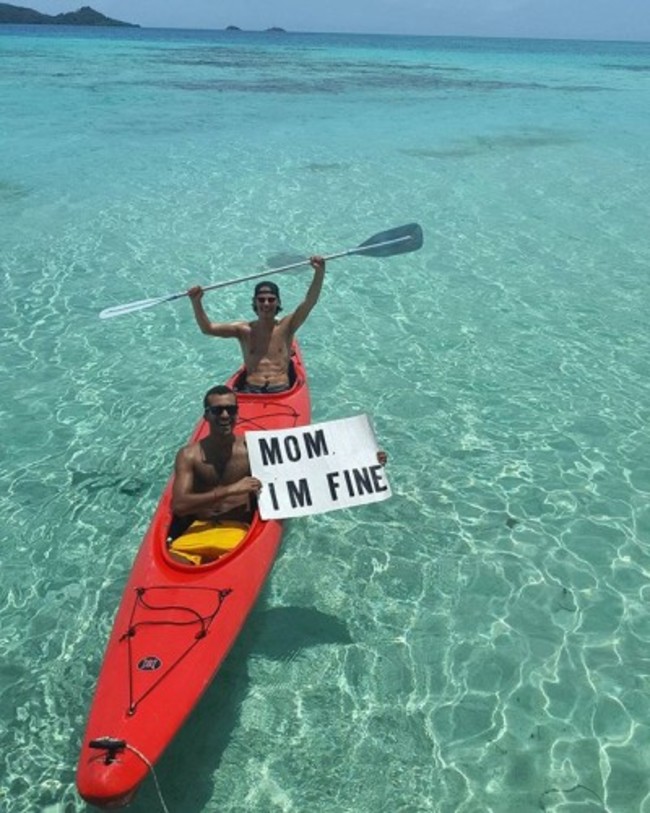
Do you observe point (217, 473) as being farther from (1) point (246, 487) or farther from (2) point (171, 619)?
(2) point (171, 619)

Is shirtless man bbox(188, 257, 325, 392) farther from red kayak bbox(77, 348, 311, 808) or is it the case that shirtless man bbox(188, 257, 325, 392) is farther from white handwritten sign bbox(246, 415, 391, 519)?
red kayak bbox(77, 348, 311, 808)

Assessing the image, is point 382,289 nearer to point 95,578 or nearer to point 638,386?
point 638,386

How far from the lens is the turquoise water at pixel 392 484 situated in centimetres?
536

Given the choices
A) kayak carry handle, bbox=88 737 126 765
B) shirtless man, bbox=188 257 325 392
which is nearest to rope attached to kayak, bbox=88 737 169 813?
kayak carry handle, bbox=88 737 126 765

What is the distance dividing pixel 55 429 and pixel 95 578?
9.97 ft

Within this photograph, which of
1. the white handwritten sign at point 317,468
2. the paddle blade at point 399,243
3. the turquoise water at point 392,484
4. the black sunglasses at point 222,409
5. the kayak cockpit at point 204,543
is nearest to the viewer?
the turquoise water at point 392,484

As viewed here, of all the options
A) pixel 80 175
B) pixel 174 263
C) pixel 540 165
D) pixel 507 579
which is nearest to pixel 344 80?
pixel 540 165

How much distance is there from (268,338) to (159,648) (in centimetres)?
446

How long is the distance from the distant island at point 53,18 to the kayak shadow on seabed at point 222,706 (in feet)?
626

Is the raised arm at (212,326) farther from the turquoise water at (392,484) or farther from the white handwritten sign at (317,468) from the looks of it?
the white handwritten sign at (317,468)

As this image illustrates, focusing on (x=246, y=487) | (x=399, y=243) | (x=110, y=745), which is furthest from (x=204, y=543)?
(x=399, y=243)

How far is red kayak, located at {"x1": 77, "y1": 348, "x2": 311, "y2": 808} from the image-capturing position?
431 centimetres

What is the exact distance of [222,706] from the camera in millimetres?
→ 5641

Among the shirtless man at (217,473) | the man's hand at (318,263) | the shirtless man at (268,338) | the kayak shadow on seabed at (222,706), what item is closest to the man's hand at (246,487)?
the shirtless man at (217,473)
